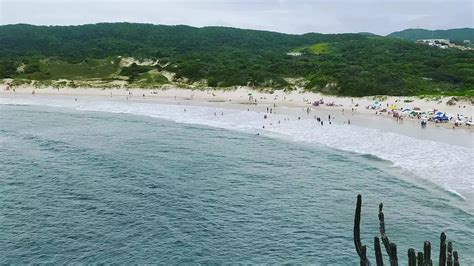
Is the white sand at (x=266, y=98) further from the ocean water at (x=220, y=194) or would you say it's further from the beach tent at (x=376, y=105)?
the ocean water at (x=220, y=194)

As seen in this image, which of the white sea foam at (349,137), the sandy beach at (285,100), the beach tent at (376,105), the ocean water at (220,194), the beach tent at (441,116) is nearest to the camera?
the ocean water at (220,194)

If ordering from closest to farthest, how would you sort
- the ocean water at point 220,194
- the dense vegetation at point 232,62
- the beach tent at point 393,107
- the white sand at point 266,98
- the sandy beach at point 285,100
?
1. the ocean water at point 220,194
2. the sandy beach at point 285,100
3. the white sand at point 266,98
4. the beach tent at point 393,107
5. the dense vegetation at point 232,62

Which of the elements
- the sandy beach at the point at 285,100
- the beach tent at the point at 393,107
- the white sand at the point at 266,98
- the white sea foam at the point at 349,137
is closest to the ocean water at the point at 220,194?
the white sea foam at the point at 349,137

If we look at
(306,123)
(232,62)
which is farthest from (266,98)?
(232,62)

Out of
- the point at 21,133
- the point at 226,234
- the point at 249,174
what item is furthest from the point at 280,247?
the point at 21,133

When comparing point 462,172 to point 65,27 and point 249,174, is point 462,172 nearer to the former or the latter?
point 249,174

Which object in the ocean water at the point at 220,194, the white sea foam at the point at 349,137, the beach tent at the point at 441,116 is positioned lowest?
the ocean water at the point at 220,194
